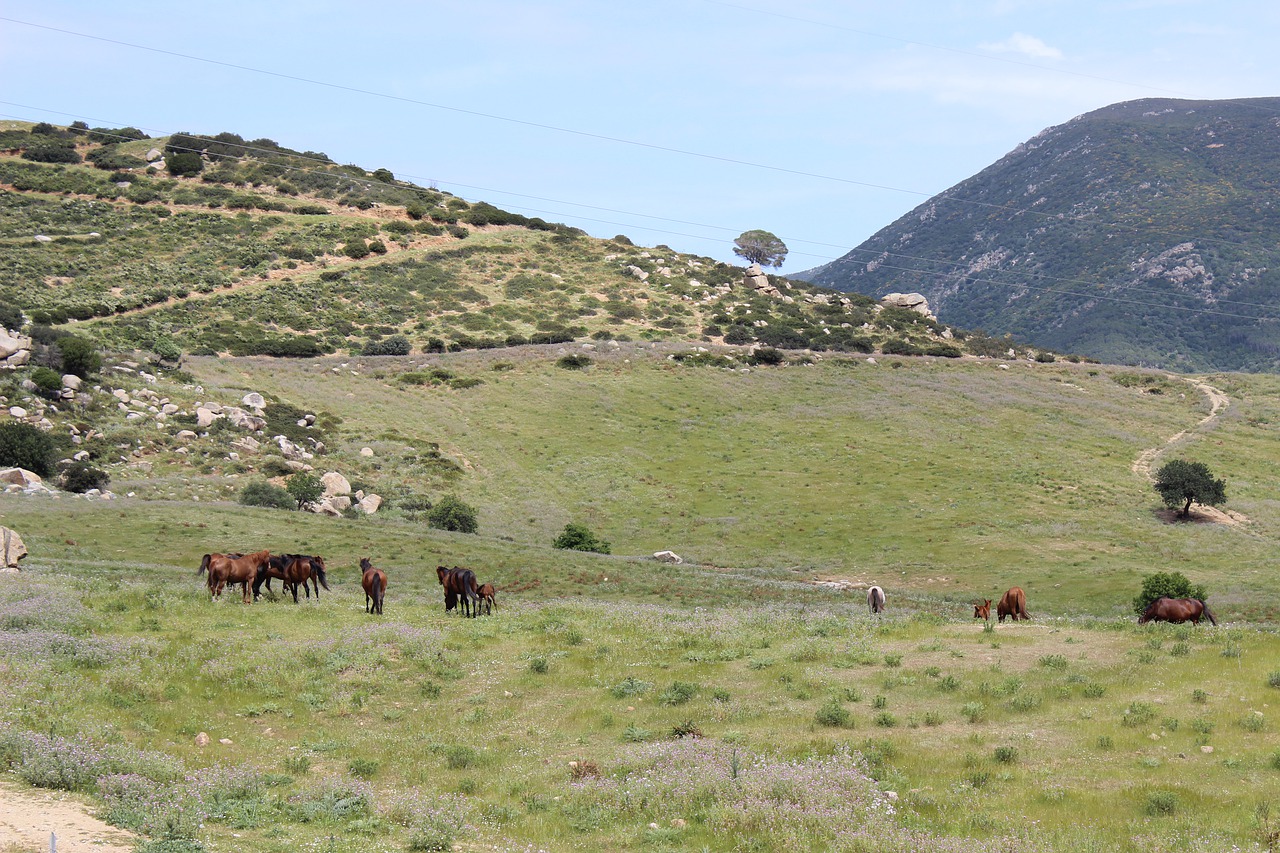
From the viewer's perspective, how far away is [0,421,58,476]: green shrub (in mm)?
48031

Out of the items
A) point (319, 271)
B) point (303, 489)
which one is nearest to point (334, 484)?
point (303, 489)

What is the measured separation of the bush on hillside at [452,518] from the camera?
2137 inches

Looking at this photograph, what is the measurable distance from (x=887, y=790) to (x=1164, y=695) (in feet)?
20.8

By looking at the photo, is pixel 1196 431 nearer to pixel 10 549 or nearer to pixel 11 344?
pixel 10 549

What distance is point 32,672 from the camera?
1722cm

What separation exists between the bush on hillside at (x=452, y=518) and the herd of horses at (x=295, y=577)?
85.7 feet

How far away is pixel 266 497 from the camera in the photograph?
51.7 m

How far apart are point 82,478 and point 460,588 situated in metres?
31.2

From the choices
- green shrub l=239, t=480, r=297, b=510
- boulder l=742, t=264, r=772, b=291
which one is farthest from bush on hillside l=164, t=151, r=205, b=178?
green shrub l=239, t=480, r=297, b=510

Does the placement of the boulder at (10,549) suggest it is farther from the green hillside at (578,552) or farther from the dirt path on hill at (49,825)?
the dirt path on hill at (49,825)

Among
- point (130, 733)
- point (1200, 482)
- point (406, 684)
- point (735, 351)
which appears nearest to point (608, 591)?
point (406, 684)

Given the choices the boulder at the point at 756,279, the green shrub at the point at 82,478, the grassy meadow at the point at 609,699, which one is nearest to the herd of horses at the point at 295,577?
the grassy meadow at the point at 609,699

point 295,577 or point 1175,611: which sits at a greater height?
point 1175,611

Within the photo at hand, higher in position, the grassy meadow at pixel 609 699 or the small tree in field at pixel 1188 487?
the small tree in field at pixel 1188 487
